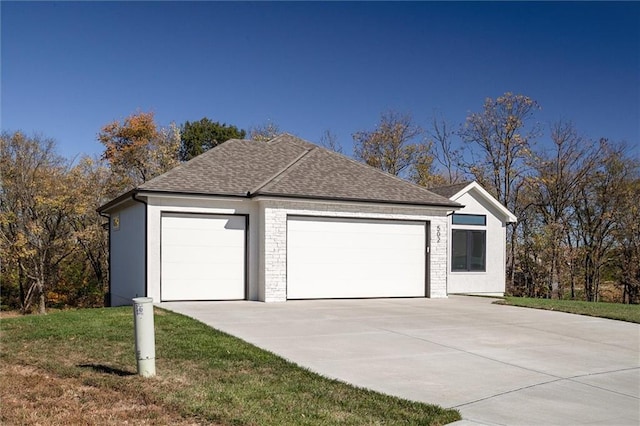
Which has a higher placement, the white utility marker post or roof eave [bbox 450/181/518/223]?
roof eave [bbox 450/181/518/223]

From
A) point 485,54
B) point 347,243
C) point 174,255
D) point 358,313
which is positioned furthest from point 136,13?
point 485,54

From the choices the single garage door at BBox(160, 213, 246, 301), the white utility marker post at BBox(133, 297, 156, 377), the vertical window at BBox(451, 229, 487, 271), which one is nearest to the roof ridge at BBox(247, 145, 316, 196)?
the single garage door at BBox(160, 213, 246, 301)

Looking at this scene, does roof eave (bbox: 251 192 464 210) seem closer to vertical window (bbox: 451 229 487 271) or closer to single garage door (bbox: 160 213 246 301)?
single garage door (bbox: 160 213 246 301)

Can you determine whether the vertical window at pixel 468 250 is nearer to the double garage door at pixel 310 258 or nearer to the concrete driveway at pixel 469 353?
the double garage door at pixel 310 258

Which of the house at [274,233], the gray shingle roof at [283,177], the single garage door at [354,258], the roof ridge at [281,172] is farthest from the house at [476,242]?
the roof ridge at [281,172]

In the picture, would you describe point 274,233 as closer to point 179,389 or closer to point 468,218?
point 179,389

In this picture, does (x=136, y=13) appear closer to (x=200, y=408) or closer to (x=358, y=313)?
(x=358, y=313)

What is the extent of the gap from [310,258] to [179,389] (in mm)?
10108

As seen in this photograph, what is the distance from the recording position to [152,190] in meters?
14.4

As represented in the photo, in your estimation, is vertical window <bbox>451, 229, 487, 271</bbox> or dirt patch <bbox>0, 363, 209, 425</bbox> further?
vertical window <bbox>451, 229, 487, 271</bbox>

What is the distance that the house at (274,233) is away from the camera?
14977 millimetres

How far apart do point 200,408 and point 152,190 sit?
9.89 m

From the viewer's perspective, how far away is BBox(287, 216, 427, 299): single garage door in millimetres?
15922

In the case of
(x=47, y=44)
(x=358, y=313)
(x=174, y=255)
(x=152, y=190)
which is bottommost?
(x=358, y=313)
